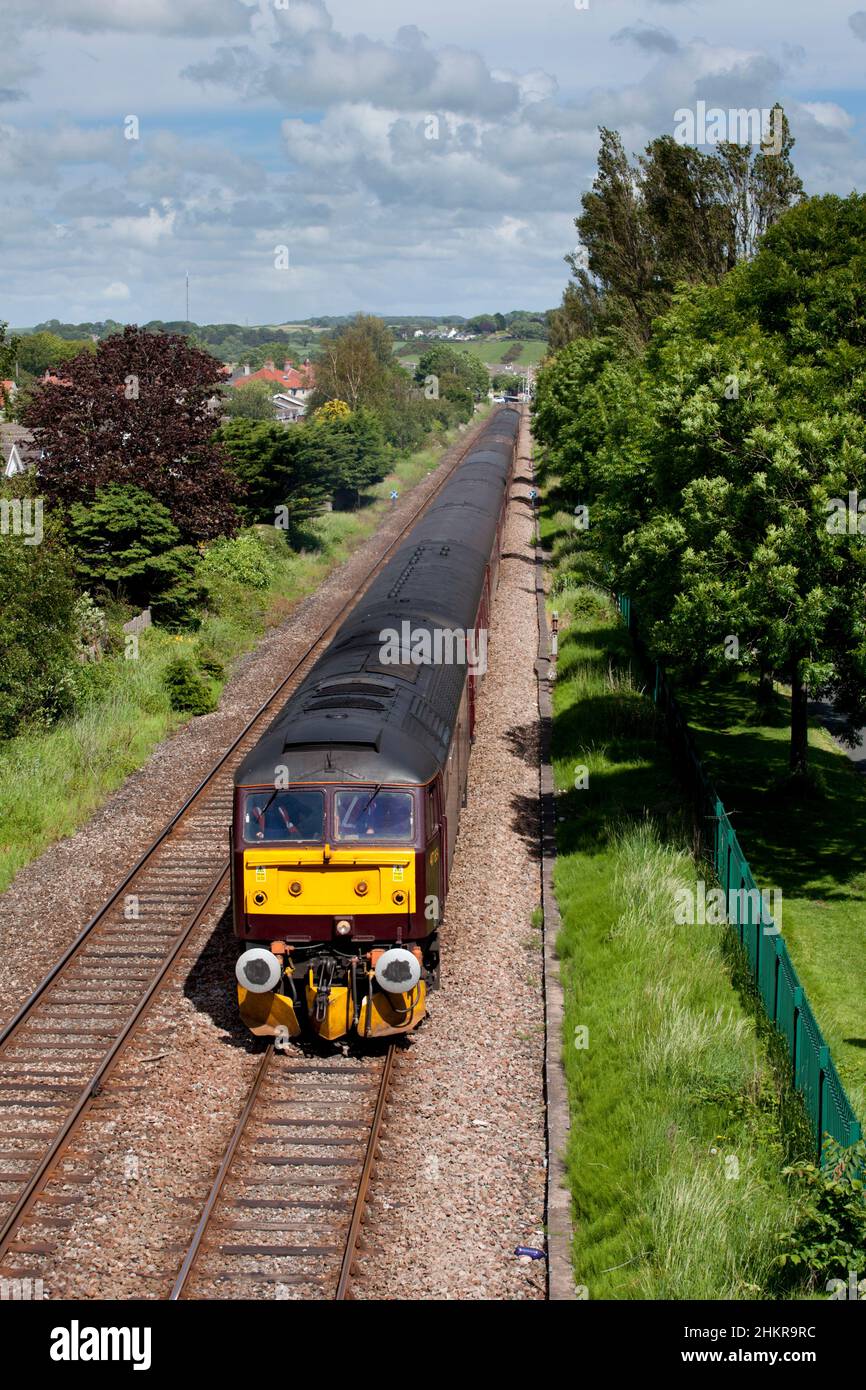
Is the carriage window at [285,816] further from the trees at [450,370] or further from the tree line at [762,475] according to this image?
the trees at [450,370]

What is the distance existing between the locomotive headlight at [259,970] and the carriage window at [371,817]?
1379 mm

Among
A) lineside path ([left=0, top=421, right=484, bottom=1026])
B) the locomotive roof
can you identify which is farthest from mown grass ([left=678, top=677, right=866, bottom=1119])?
lineside path ([left=0, top=421, right=484, bottom=1026])

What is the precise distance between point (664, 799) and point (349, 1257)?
40.1ft

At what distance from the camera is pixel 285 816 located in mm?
12602

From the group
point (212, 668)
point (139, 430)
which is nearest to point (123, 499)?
point (139, 430)

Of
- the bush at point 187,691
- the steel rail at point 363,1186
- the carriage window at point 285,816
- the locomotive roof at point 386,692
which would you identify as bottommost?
the steel rail at point 363,1186

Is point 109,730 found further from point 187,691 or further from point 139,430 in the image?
point 139,430

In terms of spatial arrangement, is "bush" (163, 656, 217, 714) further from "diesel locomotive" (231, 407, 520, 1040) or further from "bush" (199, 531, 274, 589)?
"diesel locomotive" (231, 407, 520, 1040)

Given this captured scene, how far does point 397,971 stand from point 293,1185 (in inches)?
90.2

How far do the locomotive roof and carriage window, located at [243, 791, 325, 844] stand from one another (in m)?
0.21

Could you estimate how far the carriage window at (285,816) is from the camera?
12.5 meters

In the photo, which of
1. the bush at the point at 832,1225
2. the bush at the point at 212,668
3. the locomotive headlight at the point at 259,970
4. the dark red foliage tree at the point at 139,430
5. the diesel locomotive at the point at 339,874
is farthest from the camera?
the dark red foliage tree at the point at 139,430

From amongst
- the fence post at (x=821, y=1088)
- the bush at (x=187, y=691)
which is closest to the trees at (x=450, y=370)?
the bush at (x=187, y=691)
